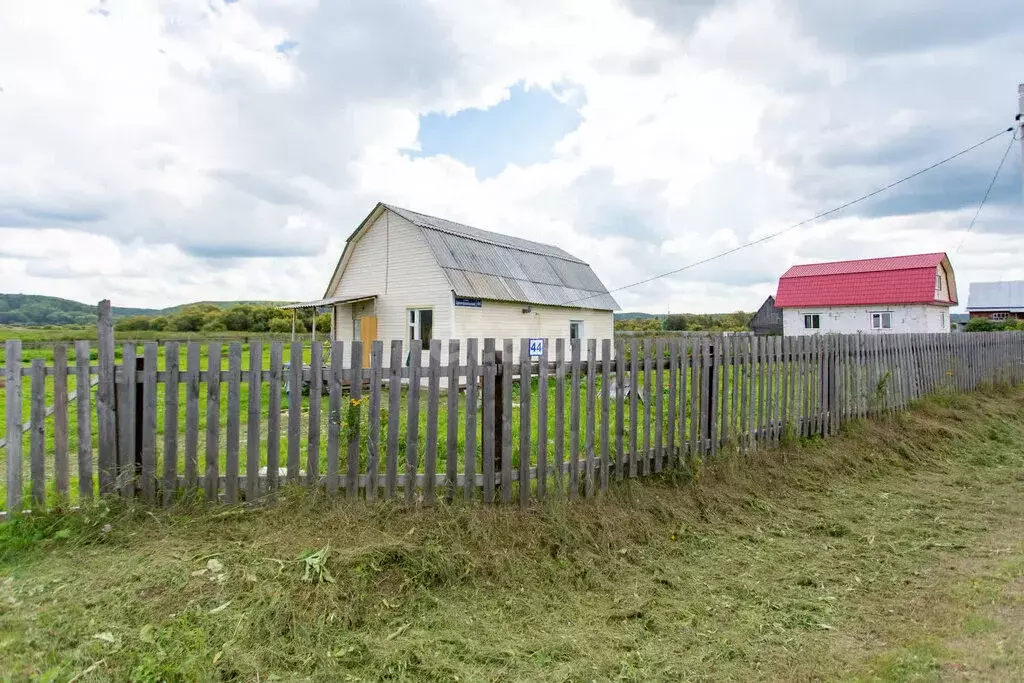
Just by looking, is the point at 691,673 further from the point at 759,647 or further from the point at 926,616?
the point at 926,616

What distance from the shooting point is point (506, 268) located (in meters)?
17.6

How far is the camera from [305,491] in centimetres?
413

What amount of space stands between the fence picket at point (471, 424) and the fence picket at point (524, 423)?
0.39 meters

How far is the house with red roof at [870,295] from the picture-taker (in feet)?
98.1

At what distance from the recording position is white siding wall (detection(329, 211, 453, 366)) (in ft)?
48.8

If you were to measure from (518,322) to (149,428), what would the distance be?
509 inches

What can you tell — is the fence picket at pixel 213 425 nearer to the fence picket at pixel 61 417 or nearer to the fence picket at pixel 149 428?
the fence picket at pixel 149 428

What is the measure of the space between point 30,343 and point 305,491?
9.80 feet

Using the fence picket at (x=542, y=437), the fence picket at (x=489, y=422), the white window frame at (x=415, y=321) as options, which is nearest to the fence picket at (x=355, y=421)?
the fence picket at (x=489, y=422)

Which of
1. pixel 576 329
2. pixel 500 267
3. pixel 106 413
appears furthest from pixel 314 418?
pixel 576 329

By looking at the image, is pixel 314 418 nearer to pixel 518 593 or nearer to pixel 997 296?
pixel 518 593

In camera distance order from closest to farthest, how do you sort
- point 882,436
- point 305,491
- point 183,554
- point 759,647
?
point 759,647 < point 183,554 < point 305,491 < point 882,436

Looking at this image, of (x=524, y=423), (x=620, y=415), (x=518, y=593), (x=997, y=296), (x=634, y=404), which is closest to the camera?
(x=518, y=593)

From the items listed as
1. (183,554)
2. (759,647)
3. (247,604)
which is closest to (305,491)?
(183,554)
